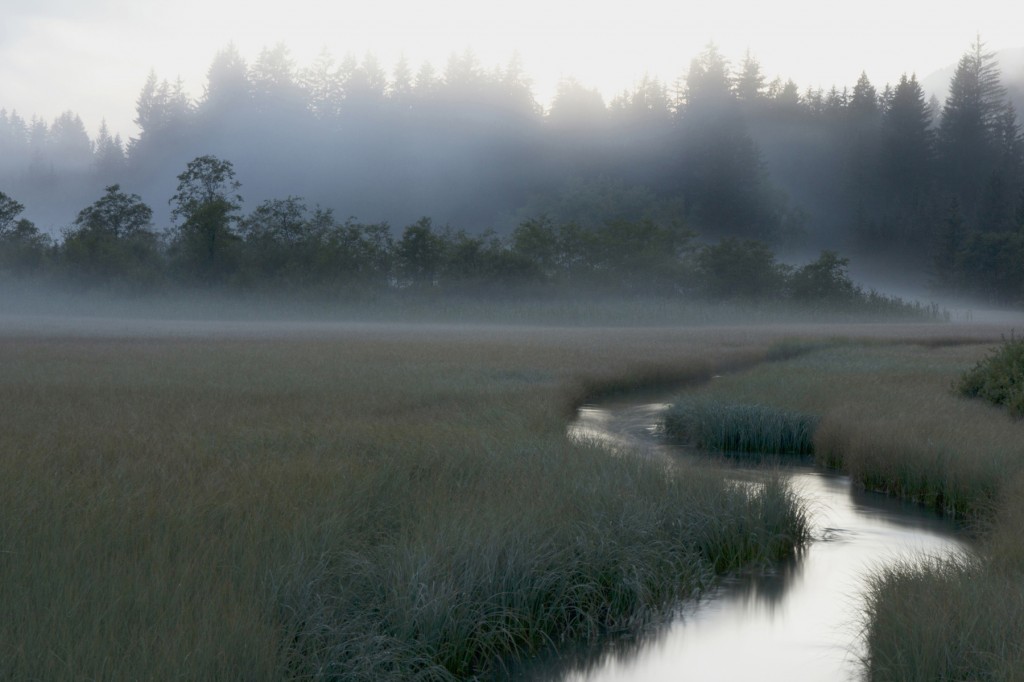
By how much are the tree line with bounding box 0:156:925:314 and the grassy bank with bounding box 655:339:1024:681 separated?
34204mm

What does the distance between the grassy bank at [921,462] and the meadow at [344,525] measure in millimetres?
130

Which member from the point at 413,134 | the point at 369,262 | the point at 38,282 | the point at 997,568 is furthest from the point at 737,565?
the point at 413,134

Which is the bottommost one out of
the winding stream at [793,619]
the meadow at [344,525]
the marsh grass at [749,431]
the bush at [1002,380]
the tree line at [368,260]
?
the winding stream at [793,619]

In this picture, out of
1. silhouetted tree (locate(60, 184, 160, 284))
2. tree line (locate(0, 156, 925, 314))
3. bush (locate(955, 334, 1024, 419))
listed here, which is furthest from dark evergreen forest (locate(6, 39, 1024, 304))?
bush (locate(955, 334, 1024, 419))

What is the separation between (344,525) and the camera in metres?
7.69

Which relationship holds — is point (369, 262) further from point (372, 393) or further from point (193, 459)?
point (193, 459)

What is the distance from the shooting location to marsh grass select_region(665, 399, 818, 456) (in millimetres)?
16297

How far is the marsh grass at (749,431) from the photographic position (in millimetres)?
16297

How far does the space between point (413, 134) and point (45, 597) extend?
10050 cm

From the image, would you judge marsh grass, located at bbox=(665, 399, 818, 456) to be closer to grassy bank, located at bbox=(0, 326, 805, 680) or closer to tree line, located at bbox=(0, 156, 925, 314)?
grassy bank, located at bbox=(0, 326, 805, 680)

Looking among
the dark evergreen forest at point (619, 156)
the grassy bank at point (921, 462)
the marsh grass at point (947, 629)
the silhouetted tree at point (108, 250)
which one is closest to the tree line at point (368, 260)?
the silhouetted tree at point (108, 250)

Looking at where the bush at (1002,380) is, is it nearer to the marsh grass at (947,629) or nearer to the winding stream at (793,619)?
the winding stream at (793,619)

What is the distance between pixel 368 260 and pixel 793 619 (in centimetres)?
5373

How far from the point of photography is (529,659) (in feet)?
23.1
